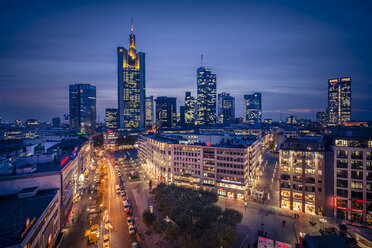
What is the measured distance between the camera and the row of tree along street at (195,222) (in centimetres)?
3303

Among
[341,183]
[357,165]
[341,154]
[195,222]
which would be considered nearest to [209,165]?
[195,222]

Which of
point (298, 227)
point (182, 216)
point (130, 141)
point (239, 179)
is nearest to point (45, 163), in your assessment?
point (182, 216)

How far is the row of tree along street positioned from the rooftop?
2138cm

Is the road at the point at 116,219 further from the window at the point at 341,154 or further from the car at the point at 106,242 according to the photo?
the window at the point at 341,154

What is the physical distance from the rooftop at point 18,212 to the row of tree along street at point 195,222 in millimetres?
21377

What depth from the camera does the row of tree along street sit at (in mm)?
33031

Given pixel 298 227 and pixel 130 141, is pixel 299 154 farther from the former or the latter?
pixel 130 141

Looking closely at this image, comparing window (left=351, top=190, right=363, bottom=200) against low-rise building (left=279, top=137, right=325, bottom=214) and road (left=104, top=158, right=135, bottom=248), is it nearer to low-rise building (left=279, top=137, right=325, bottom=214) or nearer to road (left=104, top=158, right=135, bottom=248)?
low-rise building (left=279, top=137, right=325, bottom=214)

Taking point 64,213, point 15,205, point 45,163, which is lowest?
point 64,213

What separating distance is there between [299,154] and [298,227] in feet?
64.0

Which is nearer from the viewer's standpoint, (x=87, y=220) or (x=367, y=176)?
(x=367, y=176)

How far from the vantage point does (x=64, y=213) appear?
43.7m

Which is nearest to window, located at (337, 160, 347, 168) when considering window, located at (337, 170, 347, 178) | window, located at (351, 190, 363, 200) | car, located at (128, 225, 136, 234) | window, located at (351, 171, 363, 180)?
window, located at (337, 170, 347, 178)

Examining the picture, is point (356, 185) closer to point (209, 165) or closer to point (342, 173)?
point (342, 173)
